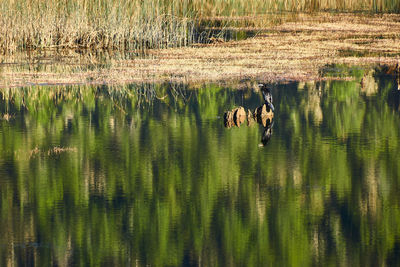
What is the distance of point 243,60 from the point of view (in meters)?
17.4

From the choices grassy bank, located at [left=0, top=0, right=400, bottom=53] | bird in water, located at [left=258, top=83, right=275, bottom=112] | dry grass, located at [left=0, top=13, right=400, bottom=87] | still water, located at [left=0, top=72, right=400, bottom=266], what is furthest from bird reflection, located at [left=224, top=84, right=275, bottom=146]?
grassy bank, located at [left=0, top=0, right=400, bottom=53]

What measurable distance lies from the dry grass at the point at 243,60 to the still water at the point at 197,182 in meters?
2.18

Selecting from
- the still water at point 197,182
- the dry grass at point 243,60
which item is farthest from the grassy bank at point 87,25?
the still water at point 197,182

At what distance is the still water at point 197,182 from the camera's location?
242 inches

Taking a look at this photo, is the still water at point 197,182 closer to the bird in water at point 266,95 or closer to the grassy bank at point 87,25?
the bird in water at point 266,95

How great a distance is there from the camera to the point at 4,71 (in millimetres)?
16297

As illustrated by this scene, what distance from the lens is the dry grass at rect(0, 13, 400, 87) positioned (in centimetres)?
1545

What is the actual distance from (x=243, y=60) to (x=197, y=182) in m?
9.59

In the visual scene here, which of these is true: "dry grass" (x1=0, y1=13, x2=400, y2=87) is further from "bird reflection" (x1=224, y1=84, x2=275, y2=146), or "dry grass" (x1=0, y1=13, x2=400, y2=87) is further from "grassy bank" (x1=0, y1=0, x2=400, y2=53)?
"bird reflection" (x1=224, y1=84, x2=275, y2=146)

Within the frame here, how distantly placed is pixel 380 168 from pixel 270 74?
709 centimetres

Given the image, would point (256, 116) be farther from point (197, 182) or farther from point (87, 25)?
point (87, 25)

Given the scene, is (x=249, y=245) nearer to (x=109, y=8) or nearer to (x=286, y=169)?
(x=286, y=169)

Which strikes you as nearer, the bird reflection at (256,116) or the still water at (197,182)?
the still water at (197,182)

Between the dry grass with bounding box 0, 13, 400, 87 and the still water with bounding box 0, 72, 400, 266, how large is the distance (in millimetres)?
2177
